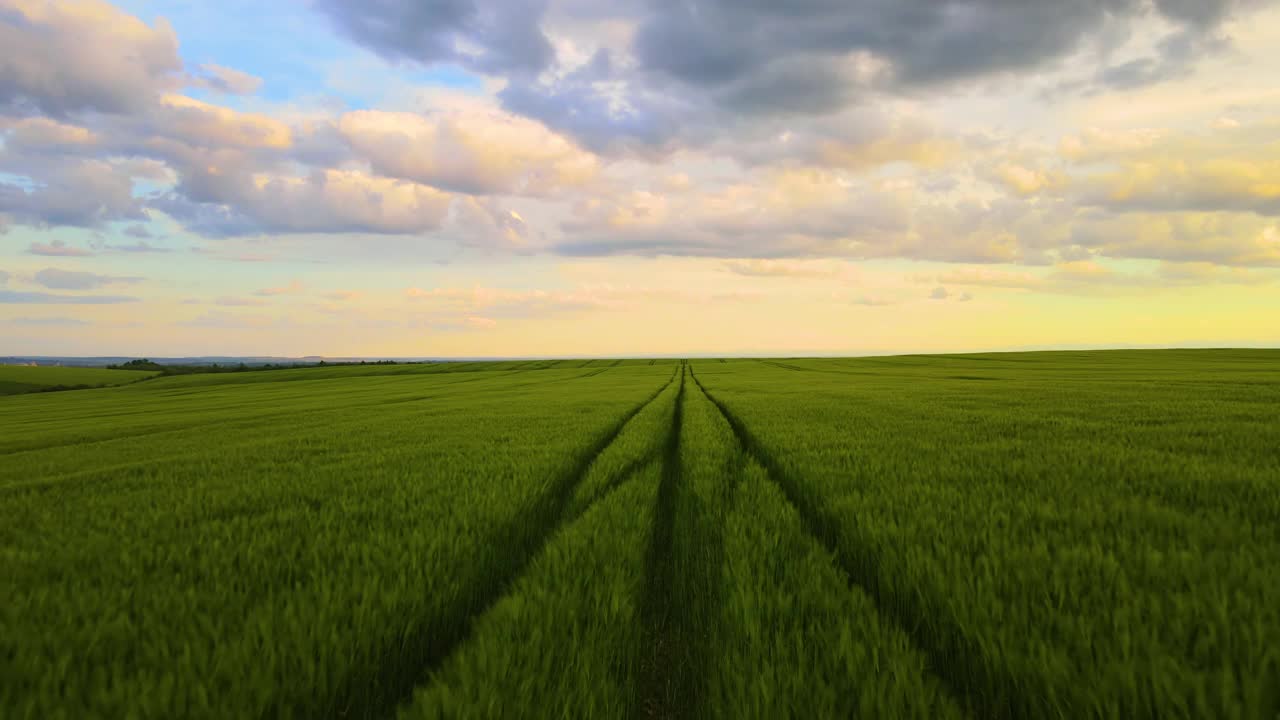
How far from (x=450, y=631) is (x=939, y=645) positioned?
2426 mm

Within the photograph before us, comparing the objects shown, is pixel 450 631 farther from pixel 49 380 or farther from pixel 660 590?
pixel 49 380

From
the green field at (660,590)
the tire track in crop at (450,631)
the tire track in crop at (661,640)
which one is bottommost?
the tire track in crop at (661,640)

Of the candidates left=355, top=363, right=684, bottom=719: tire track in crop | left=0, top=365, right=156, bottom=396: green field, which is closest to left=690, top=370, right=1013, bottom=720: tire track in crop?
left=355, top=363, right=684, bottom=719: tire track in crop

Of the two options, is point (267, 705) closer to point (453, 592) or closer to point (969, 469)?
point (453, 592)

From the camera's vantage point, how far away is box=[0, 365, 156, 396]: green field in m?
60.5

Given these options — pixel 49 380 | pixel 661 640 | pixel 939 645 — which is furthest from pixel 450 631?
pixel 49 380

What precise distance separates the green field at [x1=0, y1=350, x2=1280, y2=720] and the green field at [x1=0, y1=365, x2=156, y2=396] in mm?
83359

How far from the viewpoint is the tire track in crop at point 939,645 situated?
1.95m

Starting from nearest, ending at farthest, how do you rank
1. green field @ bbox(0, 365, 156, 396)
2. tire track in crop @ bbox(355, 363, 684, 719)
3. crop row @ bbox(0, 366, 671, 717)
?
crop row @ bbox(0, 366, 671, 717), tire track in crop @ bbox(355, 363, 684, 719), green field @ bbox(0, 365, 156, 396)

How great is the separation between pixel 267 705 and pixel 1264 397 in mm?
21824

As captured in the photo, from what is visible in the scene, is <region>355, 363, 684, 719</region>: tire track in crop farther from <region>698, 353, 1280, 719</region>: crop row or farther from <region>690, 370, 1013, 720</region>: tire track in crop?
<region>698, 353, 1280, 719</region>: crop row

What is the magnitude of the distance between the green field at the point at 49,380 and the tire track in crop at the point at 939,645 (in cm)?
8681

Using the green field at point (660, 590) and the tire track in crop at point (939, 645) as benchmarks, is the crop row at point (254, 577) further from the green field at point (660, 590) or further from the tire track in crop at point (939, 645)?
the tire track in crop at point (939, 645)

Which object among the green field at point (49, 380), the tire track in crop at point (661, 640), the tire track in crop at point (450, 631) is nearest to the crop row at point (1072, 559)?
the tire track in crop at point (661, 640)
